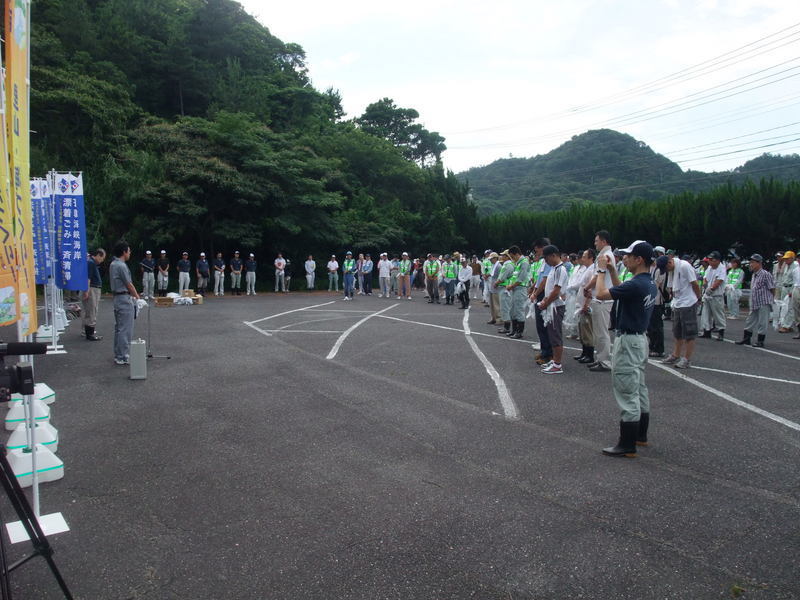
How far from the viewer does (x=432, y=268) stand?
23.0 metres

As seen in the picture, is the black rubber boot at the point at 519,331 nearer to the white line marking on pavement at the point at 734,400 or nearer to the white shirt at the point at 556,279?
the white shirt at the point at 556,279

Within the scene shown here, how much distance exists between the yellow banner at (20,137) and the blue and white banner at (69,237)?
6876 millimetres

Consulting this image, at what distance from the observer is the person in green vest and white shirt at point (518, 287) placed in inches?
465

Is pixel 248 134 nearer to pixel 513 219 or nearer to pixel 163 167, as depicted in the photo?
pixel 163 167

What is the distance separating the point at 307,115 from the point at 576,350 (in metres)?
38.0

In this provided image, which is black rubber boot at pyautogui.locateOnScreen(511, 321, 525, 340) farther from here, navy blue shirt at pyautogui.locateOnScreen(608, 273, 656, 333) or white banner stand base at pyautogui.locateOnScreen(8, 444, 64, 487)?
white banner stand base at pyautogui.locateOnScreen(8, 444, 64, 487)

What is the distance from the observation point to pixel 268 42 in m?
50.5

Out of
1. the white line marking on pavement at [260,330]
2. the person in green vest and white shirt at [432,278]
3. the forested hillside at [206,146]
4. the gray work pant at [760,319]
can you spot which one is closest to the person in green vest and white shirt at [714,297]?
the gray work pant at [760,319]

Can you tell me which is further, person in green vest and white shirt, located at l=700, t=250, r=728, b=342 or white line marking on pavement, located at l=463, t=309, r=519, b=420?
person in green vest and white shirt, located at l=700, t=250, r=728, b=342

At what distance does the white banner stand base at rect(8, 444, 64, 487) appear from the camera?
184 inches

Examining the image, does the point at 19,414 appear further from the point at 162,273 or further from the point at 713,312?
the point at 162,273

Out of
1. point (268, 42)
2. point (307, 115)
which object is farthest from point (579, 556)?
point (268, 42)

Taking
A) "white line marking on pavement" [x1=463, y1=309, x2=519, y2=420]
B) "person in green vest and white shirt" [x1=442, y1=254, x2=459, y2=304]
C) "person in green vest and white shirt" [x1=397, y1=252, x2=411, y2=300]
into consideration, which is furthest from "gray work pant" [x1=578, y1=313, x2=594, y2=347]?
"person in green vest and white shirt" [x1=397, y1=252, x2=411, y2=300]

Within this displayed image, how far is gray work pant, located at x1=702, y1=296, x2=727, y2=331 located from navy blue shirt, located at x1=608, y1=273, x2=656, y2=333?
8.50m
